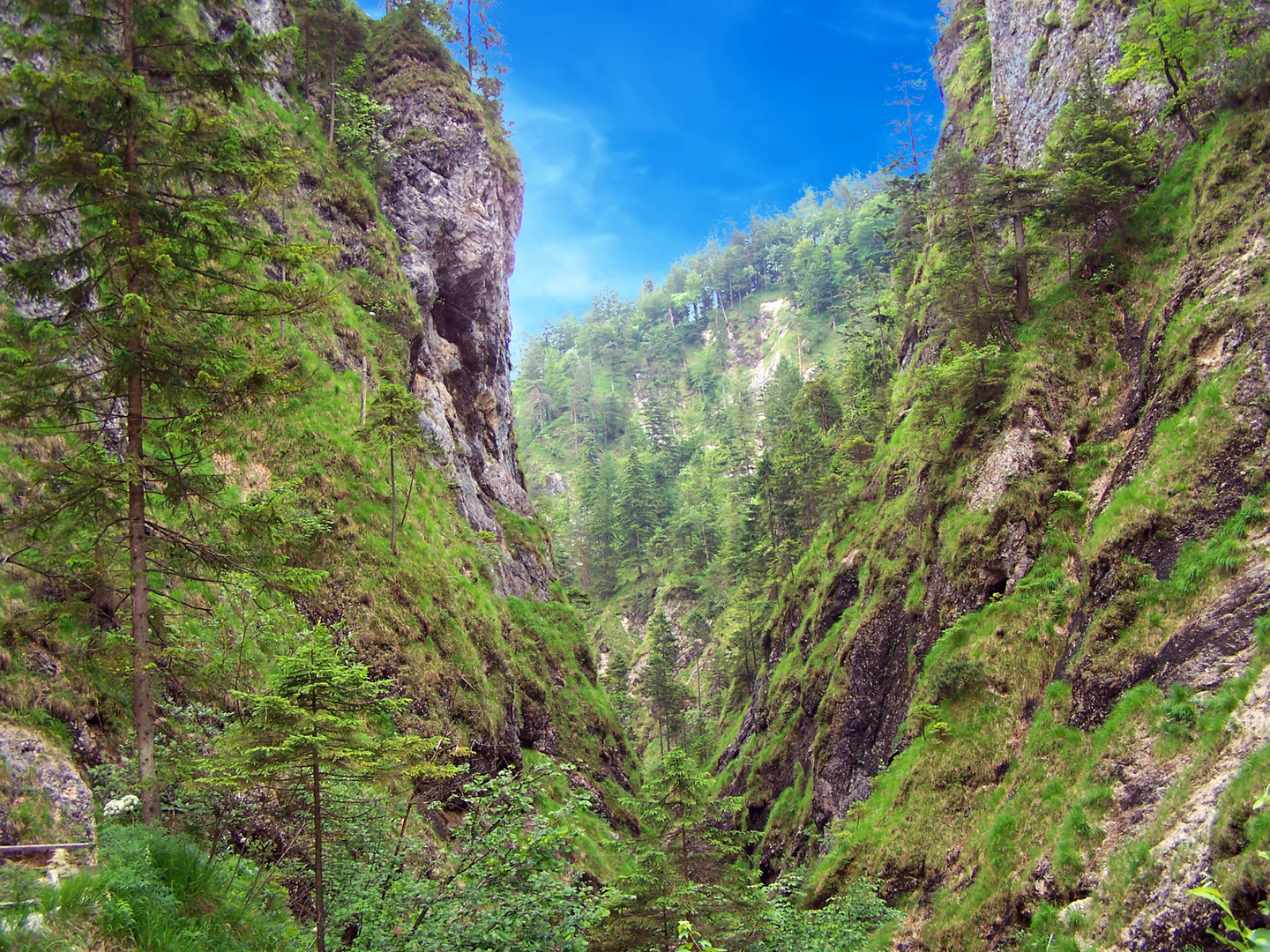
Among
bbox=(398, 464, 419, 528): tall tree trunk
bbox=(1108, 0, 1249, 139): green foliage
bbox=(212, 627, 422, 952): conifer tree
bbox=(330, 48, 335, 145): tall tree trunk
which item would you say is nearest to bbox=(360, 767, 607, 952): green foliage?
bbox=(212, 627, 422, 952): conifer tree

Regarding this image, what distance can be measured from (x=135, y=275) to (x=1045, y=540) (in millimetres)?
20439

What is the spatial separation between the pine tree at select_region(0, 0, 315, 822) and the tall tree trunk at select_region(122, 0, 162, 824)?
2 centimetres

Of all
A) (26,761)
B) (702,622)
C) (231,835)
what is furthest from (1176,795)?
(702,622)

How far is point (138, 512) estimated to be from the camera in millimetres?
8945

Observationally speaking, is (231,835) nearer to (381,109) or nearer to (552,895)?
(552,895)

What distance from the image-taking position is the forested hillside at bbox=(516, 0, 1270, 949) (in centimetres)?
1218

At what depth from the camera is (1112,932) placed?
34.4 feet

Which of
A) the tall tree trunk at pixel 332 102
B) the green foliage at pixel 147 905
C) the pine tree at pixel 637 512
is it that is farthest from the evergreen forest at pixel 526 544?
the pine tree at pixel 637 512

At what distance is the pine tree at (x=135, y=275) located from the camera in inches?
325

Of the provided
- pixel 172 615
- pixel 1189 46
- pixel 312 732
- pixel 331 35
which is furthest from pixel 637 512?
pixel 312 732

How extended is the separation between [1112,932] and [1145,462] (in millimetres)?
10334

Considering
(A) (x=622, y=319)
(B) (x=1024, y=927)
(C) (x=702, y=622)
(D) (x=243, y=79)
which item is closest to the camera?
(D) (x=243, y=79)

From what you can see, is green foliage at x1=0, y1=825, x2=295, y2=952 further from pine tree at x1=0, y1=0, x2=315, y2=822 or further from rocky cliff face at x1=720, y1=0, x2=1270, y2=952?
rocky cliff face at x1=720, y1=0, x2=1270, y2=952

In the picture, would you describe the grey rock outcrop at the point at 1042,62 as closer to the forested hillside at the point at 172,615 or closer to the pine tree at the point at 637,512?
the forested hillside at the point at 172,615
